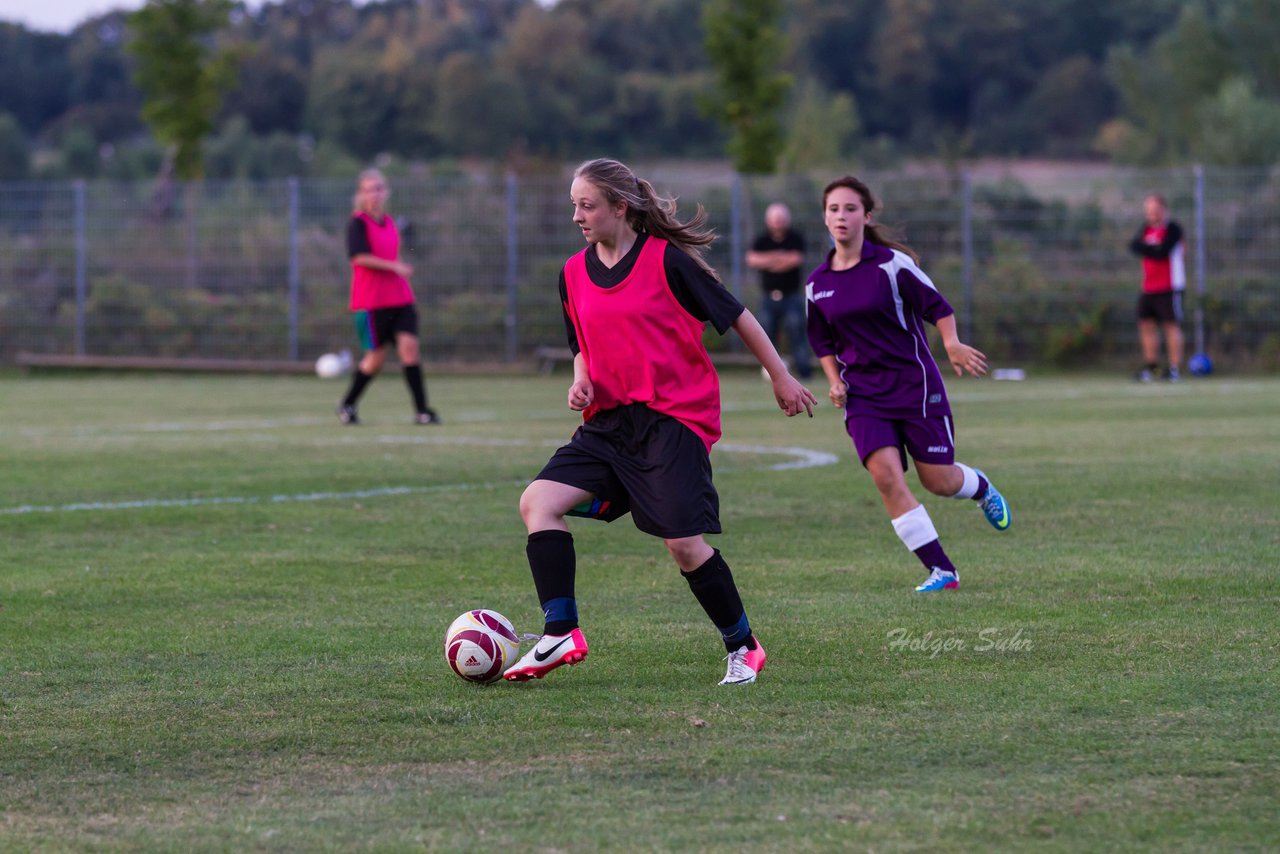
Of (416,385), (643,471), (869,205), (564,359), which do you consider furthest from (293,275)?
(643,471)

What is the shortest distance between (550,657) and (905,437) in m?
2.42

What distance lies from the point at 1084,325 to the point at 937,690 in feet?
59.6

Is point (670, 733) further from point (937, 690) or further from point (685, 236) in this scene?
point (685, 236)

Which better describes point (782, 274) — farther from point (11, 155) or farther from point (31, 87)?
point (31, 87)

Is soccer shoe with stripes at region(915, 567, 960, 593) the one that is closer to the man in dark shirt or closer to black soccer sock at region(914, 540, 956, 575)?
black soccer sock at region(914, 540, 956, 575)

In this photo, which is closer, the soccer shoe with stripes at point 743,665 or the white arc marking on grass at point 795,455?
the soccer shoe with stripes at point 743,665

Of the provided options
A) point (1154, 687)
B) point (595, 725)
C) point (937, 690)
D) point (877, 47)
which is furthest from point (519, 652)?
point (877, 47)

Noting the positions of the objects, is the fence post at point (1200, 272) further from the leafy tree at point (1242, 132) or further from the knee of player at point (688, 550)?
the leafy tree at point (1242, 132)

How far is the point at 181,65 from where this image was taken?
28.8 m

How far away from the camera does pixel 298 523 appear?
327 inches

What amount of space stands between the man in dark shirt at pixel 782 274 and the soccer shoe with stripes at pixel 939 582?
45.6 feet

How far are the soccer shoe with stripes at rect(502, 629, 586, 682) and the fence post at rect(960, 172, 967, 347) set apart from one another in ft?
59.4

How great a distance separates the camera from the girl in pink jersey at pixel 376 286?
14.3m

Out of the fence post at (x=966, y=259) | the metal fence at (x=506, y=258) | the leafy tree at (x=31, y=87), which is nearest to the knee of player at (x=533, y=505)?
the metal fence at (x=506, y=258)
